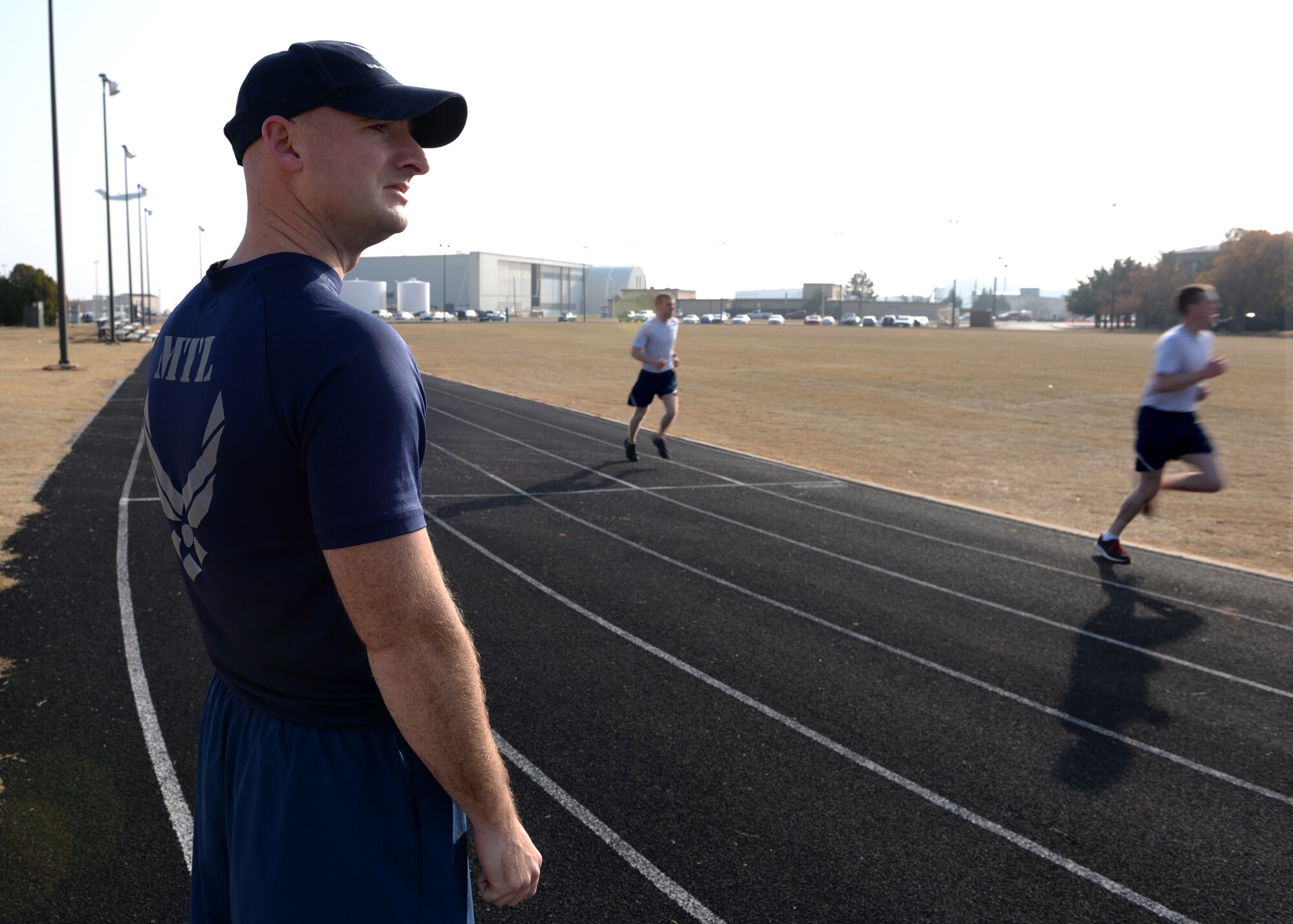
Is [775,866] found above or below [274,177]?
below

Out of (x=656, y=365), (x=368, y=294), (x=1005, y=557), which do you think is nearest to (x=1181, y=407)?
(x=1005, y=557)

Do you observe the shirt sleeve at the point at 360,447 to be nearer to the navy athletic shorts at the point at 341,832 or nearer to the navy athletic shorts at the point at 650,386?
the navy athletic shorts at the point at 341,832

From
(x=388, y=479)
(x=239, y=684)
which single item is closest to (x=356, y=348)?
(x=388, y=479)

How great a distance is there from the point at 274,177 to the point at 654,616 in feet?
17.0

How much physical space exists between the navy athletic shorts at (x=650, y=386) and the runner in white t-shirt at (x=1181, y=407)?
6.05m

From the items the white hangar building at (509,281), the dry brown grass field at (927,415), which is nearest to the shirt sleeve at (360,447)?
the dry brown grass field at (927,415)

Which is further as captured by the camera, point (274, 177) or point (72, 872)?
point (72, 872)

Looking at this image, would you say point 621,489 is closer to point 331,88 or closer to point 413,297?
point 331,88

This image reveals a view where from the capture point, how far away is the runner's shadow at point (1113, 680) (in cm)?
465

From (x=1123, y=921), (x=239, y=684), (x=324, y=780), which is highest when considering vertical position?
(x=239, y=684)

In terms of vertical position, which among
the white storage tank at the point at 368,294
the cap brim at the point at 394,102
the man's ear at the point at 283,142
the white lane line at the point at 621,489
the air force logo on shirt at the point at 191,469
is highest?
the white storage tank at the point at 368,294

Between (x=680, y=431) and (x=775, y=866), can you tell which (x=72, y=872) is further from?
(x=680, y=431)

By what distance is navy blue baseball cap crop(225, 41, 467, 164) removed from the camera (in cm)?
158

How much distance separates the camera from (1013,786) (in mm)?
4398
